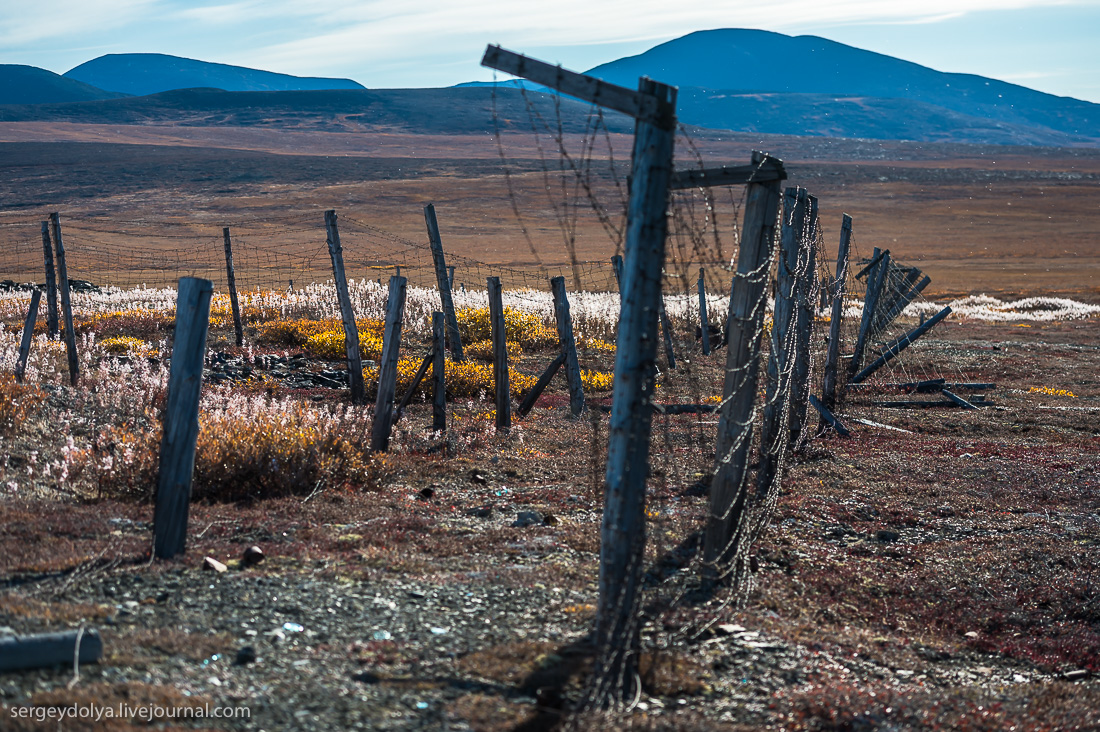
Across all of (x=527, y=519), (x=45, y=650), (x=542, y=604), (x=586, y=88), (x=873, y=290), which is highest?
(x=586, y=88)

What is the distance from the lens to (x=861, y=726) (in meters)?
4.07

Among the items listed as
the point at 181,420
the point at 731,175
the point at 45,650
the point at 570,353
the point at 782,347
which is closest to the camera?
the point at 45,650

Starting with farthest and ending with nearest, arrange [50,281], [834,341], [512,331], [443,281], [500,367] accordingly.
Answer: [512,331]
[50,281]
[834,341]
[443,281]
[500,367]

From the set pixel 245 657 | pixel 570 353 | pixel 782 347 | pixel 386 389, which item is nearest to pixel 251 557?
pixel 245 657

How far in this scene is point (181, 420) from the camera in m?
5.57

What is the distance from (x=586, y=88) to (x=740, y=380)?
2.50 m

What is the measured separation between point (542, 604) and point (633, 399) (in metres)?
1.73

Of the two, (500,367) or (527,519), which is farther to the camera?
(500,367)

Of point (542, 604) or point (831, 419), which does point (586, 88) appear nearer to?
point (542, 604)

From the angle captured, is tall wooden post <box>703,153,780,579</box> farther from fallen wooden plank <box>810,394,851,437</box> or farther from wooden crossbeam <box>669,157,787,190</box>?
fallen wooden plank <box>810,394,851,437</box>

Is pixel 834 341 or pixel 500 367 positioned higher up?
pixel 834 341

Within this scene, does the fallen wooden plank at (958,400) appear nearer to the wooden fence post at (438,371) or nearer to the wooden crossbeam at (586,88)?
the wooden fence post at (438,371)

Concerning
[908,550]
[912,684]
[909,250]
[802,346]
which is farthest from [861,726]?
[909,250]

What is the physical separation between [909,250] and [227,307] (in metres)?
56.0
